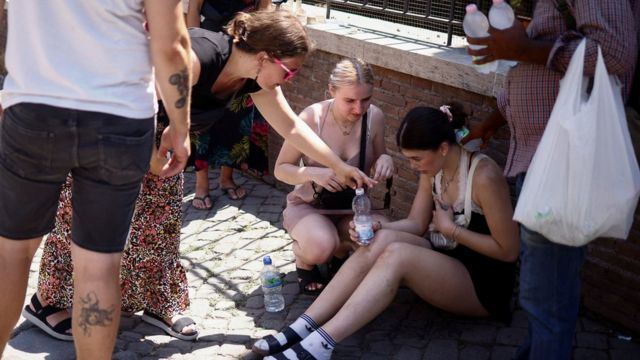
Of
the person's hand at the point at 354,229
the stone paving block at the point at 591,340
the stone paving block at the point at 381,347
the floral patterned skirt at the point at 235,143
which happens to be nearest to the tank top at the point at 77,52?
the person's hand at the point at 354,229

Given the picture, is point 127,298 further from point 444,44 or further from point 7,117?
point 444,44

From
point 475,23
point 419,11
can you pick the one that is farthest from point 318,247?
point 419,11

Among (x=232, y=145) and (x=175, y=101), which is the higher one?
(x=175, y=101)

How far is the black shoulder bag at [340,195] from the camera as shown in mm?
4648

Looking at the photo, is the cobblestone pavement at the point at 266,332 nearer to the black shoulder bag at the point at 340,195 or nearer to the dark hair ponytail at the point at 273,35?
the black shoulder bag at the point at 340,195

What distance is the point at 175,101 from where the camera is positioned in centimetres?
311

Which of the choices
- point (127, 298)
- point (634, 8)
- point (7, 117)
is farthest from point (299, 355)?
point (634, 8)

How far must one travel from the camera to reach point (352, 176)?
4246 millimetres

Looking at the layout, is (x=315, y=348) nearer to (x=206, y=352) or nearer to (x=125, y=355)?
(x=206, y=352)

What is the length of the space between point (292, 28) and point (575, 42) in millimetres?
1250

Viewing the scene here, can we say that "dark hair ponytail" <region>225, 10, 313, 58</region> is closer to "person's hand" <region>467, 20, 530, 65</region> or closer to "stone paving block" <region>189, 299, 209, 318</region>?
"person's hand" <region>467, 20, 530, 65</region>

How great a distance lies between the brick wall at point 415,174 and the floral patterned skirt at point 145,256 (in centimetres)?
166

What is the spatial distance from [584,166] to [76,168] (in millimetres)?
1718

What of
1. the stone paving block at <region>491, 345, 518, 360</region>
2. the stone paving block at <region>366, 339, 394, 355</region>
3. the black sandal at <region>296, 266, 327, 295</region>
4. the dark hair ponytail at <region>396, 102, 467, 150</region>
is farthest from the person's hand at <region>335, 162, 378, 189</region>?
the stone paving block at <region>491, 345, 518, 360</region>
